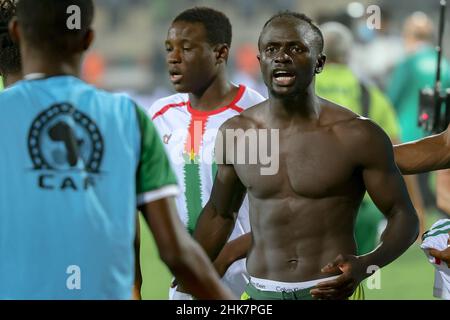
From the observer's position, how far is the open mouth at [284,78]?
17.4 ft

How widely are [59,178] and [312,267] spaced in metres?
1.62

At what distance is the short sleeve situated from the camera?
405 centimetres

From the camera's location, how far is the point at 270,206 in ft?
17.6

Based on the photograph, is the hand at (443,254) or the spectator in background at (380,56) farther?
the spectator in background at (380,56)

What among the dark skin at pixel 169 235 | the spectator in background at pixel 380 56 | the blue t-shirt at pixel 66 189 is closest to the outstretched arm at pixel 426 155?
the dark skin at pixel 169 235

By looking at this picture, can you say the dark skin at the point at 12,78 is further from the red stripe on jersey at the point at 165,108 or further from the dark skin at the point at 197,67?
the red stripe on jersey at the point at 165,108

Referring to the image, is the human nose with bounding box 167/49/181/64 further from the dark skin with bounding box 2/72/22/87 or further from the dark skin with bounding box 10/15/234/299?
the dark skin with bounding box 10/15/234/299

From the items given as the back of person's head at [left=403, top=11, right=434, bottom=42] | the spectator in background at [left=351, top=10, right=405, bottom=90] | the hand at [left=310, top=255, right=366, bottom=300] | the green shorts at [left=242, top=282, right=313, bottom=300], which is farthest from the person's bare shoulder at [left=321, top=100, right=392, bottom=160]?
the spectator in background at [left=351, top=10, right=405, bottom=90]

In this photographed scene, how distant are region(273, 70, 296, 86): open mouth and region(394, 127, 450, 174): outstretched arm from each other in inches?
36.8

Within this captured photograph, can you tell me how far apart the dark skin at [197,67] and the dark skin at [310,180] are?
961mm

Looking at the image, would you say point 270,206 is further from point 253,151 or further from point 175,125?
point 175,125

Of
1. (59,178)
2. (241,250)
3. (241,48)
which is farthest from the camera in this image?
(241,48)

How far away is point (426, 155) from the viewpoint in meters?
5.94
